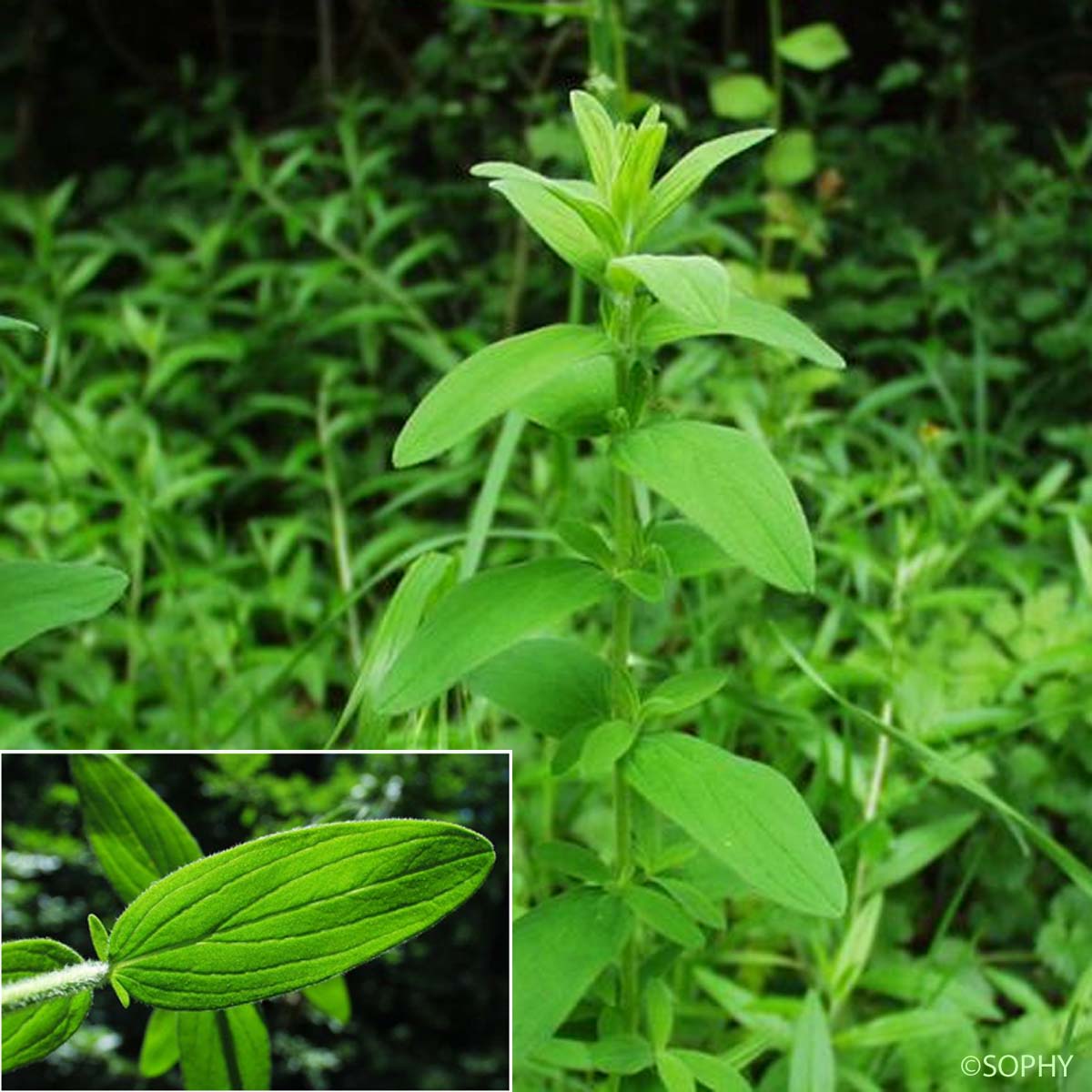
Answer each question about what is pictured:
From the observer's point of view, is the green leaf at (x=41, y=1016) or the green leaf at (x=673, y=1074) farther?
the green leaf at (x=673, y=1074)

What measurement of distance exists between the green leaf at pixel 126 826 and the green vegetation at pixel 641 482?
0.29 ft

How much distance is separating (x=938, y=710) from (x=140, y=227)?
1545 mm

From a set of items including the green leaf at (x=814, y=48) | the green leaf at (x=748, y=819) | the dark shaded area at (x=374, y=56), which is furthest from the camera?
the dark shaded area at (x=374, y=56)

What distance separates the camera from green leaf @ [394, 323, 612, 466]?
0.67m

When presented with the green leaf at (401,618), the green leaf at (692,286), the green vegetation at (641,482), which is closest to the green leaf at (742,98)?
the green vegetation at (641,482)

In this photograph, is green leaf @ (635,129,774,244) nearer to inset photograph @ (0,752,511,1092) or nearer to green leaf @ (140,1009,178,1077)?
inset photograph @ (0,752,511,1092)

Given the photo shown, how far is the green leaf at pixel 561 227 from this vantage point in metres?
0.72

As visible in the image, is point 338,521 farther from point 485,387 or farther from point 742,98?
point 485,387

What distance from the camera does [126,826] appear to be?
699mm

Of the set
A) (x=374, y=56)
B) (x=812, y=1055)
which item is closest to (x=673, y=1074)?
(x=812, y=1055)

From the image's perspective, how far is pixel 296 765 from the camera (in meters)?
1.39

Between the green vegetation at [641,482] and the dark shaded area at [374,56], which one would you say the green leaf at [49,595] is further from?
the dark shaded area at [374,56]

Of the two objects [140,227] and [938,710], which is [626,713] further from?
[140,227]

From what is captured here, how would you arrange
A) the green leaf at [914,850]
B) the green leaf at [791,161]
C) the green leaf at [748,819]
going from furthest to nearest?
1. the green leaf at [791,161]
2. the green leaf at [914,850]
3. the green leaf at [748,819]
